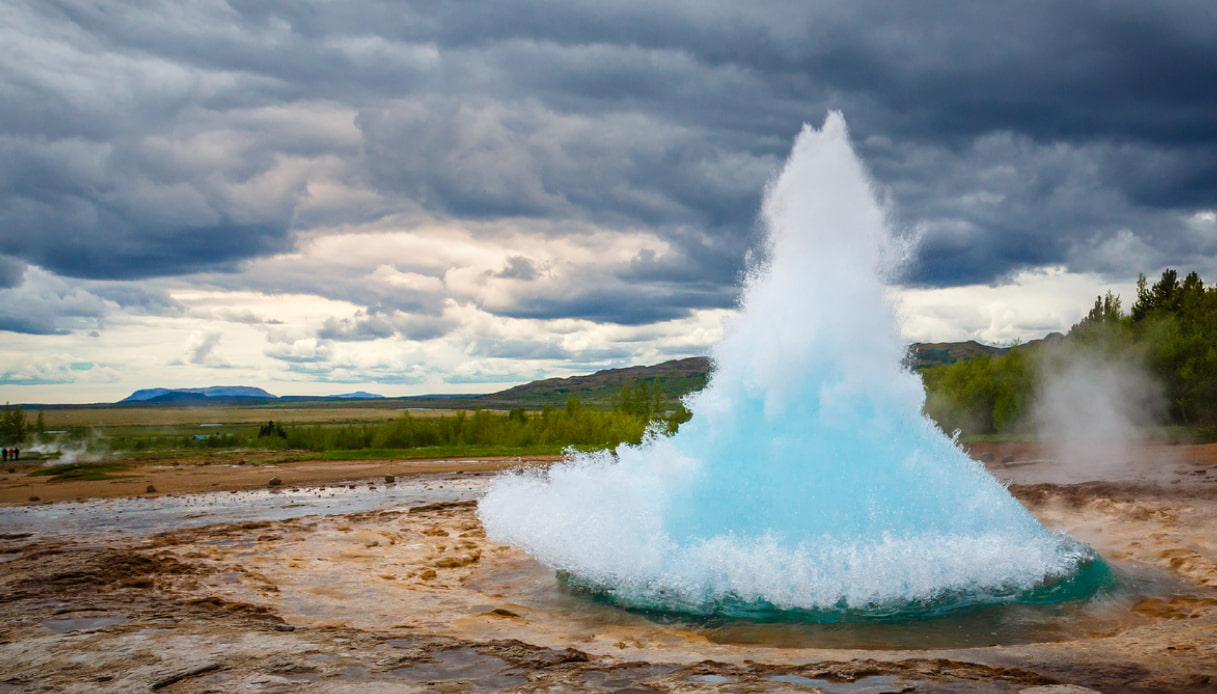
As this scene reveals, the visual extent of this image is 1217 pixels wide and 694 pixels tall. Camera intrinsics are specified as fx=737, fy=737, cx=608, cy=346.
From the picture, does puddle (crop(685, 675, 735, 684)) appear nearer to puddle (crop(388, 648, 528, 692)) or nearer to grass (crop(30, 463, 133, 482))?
puddle (crop(388, 648, 528, 692))

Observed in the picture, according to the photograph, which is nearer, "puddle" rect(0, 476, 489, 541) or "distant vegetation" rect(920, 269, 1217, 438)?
"puddle" rect(0, 476, 489, 541)

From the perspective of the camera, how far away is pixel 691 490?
30.0 feet

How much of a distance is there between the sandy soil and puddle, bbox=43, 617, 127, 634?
27 mm

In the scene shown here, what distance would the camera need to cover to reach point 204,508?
70.7 feet

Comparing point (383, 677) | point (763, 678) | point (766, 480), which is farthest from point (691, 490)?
point (383, 677)

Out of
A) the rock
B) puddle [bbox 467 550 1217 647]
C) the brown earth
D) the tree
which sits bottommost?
the brown earth

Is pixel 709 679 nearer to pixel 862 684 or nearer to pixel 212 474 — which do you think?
pixel 862 684

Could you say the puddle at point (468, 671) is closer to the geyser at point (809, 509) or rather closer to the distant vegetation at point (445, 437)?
the geyser at point (809, 509)

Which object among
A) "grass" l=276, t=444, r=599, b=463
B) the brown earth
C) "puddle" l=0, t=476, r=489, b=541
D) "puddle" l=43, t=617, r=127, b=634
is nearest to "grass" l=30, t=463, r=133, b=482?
the brown earth

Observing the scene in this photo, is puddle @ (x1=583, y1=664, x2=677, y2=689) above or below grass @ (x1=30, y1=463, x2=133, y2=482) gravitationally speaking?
above

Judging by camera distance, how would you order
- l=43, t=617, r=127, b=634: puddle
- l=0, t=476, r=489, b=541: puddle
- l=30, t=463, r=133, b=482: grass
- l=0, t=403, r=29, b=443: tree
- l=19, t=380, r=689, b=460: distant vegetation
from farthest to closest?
l=19, t=380, r=689, b=460: distant vegetation → l=0, t=403, r=29, b=443: tree → l=30, t=463, r=133, b=482: grass → l=0, t=476, r=489, b=541: puddle → l=43, t=617, r=127, b=634: puddle

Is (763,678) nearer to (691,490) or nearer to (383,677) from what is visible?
(383,677)

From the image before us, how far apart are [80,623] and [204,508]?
1596 cm

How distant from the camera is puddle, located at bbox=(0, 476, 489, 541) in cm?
1745
